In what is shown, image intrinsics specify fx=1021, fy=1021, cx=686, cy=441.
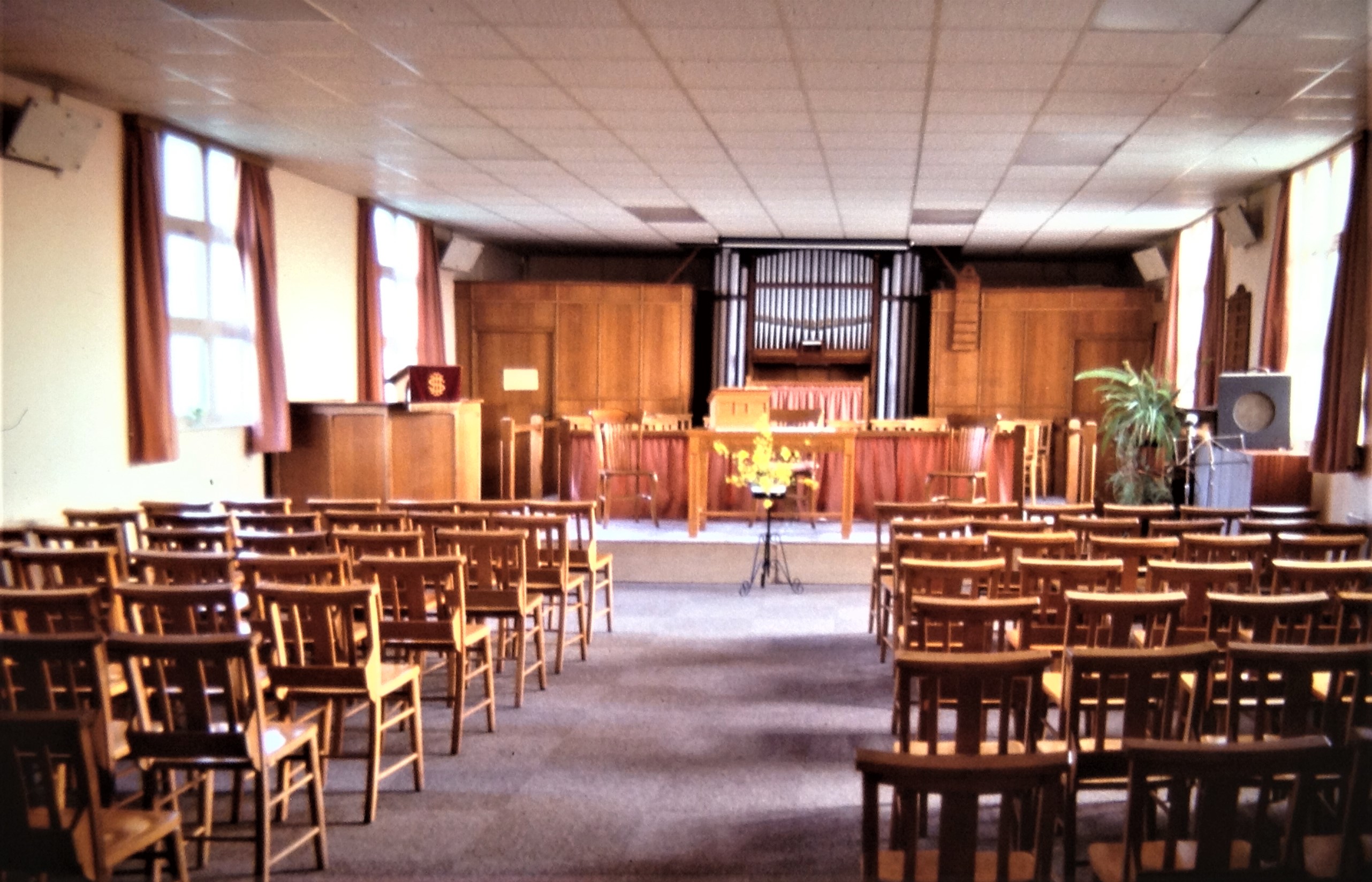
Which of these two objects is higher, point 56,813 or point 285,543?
point 285,543

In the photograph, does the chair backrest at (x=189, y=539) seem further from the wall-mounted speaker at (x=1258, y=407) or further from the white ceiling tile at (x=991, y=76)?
the wall-mounted speaker at (x=1258, y=407)

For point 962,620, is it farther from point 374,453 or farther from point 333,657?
point 374,453

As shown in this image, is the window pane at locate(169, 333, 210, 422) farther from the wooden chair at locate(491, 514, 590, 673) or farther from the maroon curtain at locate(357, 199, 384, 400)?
the wooden chair at locate(491, 514, 590, 673)

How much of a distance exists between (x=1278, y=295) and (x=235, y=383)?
7.92 meters

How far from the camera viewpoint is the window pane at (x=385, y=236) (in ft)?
33.2

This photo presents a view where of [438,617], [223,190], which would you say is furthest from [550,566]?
[223,190]

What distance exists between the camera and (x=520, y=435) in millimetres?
12273

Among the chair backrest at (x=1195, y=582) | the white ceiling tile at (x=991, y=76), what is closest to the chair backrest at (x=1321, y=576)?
the chair backrest at (x=1195, y=582)

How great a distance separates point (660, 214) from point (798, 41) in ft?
19.7

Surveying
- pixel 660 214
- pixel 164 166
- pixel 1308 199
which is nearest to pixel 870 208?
pixel 660 214

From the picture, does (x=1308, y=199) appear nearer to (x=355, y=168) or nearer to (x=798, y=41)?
(x=798, y=41)

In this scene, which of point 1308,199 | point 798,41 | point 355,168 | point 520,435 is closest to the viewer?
point 798,41

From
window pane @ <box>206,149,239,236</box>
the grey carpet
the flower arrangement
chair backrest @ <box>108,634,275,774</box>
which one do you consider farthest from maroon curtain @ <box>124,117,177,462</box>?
chair backrest @ <box>108,634,275,774</box>

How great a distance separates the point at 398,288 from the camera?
10.8m
